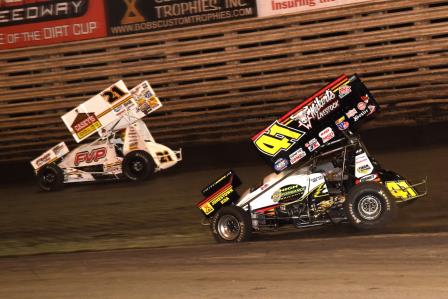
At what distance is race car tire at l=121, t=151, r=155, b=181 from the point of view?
14.8 m

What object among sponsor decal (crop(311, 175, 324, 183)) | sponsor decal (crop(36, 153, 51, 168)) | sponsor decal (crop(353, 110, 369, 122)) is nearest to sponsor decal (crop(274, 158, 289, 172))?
sponsor decal (crop(311, 175, 324, 183))

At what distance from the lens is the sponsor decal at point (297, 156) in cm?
938

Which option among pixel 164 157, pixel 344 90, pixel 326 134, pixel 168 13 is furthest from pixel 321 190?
pixel 168 13

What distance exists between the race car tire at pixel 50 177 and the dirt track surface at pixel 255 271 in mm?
5828

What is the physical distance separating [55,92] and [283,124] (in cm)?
996

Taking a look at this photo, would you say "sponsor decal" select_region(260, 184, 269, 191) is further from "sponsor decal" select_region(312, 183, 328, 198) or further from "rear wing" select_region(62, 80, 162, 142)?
"rear wing" select_region(62, 80, 162, 142)

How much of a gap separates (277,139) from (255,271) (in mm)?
2092

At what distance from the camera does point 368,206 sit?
9070mm

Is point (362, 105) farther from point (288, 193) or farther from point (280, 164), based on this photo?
point (288, 193)

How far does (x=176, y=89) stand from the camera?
17.2m

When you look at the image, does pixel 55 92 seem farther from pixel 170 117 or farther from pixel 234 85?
pixel 234 85

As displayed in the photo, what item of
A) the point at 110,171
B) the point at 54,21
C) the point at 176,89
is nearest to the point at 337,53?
the point at 176,89

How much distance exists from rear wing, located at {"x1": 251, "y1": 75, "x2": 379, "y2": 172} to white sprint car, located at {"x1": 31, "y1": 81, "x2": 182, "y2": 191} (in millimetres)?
5638

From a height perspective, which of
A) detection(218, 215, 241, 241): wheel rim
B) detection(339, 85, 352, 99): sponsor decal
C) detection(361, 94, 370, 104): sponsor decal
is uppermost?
detection(339, 85, 352, 99): sponsor decal
